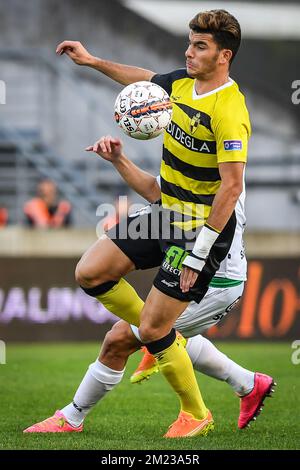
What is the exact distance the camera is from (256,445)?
580 cm

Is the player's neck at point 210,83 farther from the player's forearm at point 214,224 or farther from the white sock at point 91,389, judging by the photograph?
the white sock at point 91,389

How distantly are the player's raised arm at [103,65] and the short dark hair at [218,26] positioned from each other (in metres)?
0.63

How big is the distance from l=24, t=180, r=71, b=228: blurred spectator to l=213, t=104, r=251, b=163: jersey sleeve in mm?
8419

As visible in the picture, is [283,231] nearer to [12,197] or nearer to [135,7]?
[12,197]

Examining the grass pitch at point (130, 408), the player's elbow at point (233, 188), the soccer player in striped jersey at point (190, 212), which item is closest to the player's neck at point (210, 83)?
the soccer player in striped jersey at point (190, 212)

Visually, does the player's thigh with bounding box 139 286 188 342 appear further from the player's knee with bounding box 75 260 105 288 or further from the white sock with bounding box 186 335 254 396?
the white sock with bounding box 186 335 254 396

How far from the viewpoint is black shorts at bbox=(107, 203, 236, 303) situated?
5.99m

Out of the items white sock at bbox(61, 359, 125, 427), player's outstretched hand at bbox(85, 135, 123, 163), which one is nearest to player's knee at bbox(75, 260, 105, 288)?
white sock at bbox(61, 359, 125, 427)

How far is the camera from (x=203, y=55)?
5.98m

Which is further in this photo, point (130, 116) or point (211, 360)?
point (211, 360)

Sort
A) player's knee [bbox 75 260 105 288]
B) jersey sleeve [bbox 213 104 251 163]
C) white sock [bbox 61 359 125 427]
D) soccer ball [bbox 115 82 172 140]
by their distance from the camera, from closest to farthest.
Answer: jersey sleeve [bbox 213 104 251 163] → soccer ball [bbox 115 82 172 140] → player's knee [bbox 75 260 105 288] → white sock [bbox 61 359 125 427]

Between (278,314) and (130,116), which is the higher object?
(130,116)
